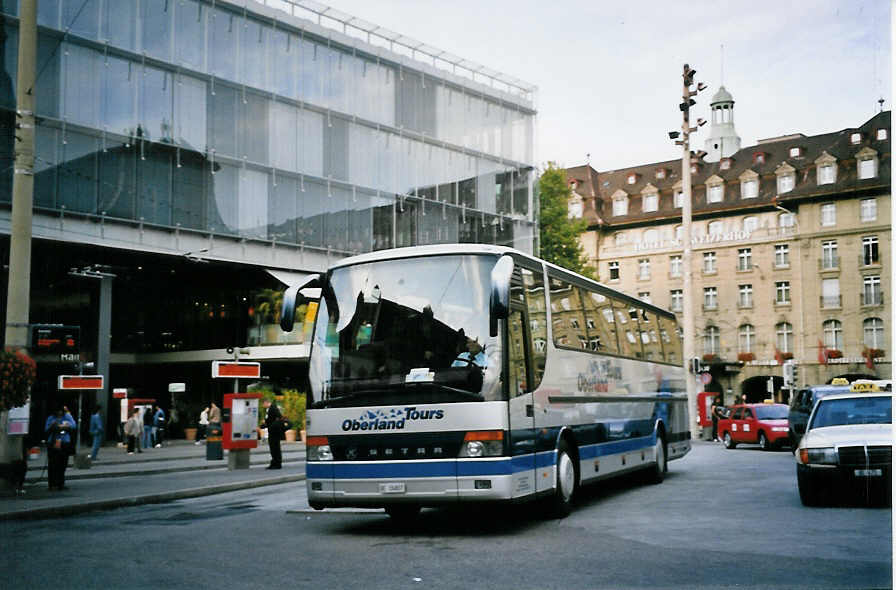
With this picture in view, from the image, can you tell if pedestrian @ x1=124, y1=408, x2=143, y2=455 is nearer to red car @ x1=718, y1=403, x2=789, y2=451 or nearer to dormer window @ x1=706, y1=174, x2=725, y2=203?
red car @ x1=718, y1=403, x2=789, y2=451

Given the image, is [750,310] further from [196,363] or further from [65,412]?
[65,412]

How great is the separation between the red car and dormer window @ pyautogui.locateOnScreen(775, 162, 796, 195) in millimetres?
32303

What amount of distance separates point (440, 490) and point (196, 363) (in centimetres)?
3986

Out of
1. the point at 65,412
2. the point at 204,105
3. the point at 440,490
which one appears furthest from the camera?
the point at 204,105

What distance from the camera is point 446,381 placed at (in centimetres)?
1106

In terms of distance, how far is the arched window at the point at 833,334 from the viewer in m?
40.8

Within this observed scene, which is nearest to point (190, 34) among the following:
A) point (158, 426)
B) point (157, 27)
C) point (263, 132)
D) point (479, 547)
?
point (157, 27)

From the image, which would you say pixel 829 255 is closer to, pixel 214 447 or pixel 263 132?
pixel 263 132

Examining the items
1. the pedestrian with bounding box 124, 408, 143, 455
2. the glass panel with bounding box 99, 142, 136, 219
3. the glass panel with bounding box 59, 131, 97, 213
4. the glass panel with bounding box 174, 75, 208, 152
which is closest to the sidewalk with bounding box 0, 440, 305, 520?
the pedestrian with bounding box 124, 408, 143, 455

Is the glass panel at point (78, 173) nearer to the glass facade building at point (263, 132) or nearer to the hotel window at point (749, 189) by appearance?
the glass facade building at point (263, 132)

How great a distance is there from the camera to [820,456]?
41.3 feet

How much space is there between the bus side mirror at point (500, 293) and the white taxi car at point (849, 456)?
463 centimetres

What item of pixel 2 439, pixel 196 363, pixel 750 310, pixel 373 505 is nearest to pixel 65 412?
pixel 2 439

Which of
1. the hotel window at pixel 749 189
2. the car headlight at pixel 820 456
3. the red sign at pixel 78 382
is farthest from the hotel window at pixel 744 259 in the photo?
the car headlight at pixel 820 456
